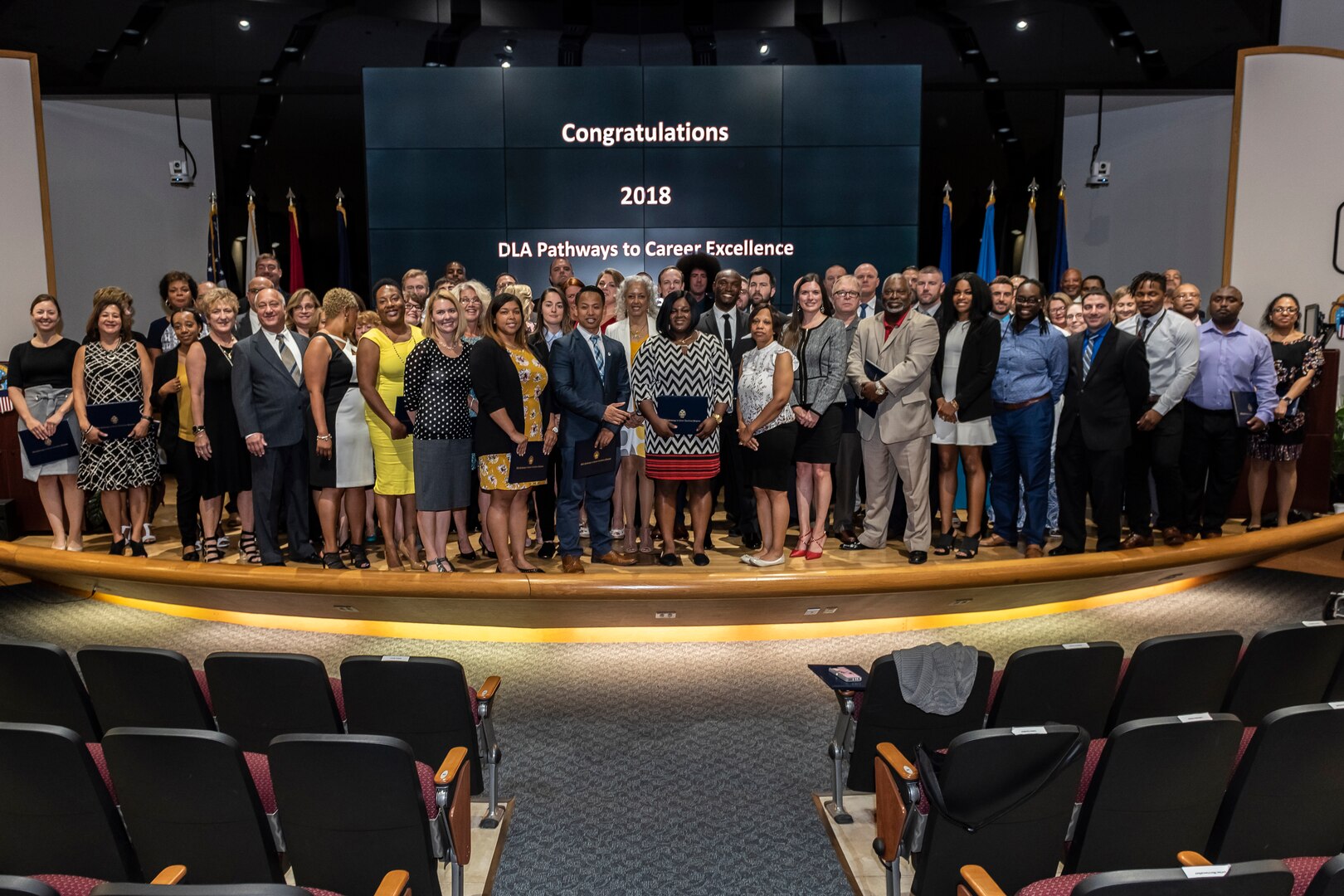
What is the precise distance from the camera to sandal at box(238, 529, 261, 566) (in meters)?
5.34

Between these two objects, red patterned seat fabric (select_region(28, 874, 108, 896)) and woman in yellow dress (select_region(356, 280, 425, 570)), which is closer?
red patterned seat fabric (select_region(28, 874, 108, 896))

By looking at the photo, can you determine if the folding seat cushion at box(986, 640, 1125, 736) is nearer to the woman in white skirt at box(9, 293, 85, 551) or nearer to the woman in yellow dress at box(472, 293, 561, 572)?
the woman in yellow dress at box(472, 293, 561, 572)

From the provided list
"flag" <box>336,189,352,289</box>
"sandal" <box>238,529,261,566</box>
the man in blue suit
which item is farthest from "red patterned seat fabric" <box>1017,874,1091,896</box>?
"flag" <box>336,189,352,289</box>

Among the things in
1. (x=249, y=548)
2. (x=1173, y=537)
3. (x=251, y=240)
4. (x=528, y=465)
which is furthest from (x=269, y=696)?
(x=251, y=240)

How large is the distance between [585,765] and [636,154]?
602 centimetres

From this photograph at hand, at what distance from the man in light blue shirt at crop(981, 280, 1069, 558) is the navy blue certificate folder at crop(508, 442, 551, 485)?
2.35 meters

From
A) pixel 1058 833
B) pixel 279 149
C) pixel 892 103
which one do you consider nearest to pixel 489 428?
pixel 1058 833

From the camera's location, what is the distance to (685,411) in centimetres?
498

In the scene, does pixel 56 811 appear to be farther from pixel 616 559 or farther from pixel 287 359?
pixel 616 559

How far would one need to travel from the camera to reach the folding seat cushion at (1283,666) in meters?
3.09

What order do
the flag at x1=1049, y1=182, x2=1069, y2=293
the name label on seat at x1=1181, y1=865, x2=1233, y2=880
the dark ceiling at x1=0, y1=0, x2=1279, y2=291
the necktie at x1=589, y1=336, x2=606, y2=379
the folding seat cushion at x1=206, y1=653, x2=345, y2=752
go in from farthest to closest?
the flag at x1=1049, y1=182, x2=1069, y2=293 → the dark ceiling at x1=0, y1=0, x2=1279, y2=291 → the necktie at x1=589, y1=336, x2=606, y2=379 → the folding seat cushion at x1=206, y1=653, x2=345, y2=752 → the name label on seat at x1=1181, y1=865, x2=1233, y2=880

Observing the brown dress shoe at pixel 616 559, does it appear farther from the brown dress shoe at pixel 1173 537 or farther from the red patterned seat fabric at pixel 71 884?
the red patterned seat fabric at pixel 71 884

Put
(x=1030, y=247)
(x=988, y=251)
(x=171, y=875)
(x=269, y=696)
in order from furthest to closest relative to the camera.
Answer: (x=1030, y=247)
(x=988, y=251)
(x=269, y=696)
(x=171, y=875)

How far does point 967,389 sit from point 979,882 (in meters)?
3.41
